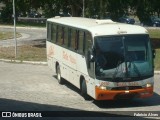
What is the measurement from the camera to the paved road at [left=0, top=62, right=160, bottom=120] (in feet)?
49.6

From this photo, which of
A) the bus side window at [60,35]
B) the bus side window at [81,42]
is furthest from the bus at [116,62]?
the bus side window at [60,35]

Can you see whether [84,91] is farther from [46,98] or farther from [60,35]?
[60,35]

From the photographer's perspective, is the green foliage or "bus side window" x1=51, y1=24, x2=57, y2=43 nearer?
"bus side window" x1=51, y1=24, x2=57, y2=43

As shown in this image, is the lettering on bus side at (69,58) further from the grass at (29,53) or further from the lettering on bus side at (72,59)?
the grass at (29,53)

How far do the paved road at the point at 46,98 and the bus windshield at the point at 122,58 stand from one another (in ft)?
3.66

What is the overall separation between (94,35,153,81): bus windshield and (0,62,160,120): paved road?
111 cm

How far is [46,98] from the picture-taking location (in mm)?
16875

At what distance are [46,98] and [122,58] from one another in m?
3.44

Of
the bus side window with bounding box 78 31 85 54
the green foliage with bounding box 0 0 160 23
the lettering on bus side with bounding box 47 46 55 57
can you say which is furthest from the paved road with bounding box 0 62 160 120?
the green foliage with bounding box 0 0 160 23

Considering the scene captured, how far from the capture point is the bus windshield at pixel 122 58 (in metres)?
15.0

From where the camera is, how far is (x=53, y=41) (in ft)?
69.6

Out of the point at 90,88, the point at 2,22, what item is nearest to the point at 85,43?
the point at 90,88

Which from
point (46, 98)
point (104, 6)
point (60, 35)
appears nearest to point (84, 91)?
point (46, 98)

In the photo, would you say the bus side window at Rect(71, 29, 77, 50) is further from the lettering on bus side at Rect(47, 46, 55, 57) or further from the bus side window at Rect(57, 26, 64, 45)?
the lettering on bus side at Rect(47, 46, 55, 57)
